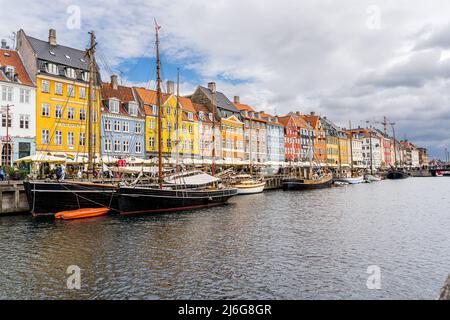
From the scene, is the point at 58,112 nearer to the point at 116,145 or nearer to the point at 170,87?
the point at 116,145

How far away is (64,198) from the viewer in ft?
100

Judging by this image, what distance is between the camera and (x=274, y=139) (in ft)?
323

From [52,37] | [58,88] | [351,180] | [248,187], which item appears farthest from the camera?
[351,180]

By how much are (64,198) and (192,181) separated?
13156 mm

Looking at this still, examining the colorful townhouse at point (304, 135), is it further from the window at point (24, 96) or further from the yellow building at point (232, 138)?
the window at point (24, 96)

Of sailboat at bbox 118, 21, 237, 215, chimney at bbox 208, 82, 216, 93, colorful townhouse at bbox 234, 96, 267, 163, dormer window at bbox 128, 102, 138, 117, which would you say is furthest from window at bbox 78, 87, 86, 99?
colorful townhouse at bbox 234, 96, 267, 163

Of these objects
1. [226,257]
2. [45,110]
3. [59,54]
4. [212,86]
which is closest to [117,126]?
[45,110]

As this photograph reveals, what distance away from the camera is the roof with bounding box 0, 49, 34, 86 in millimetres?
46106

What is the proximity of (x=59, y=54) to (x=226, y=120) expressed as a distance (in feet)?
121

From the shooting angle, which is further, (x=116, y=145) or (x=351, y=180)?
(x=351, y=180)

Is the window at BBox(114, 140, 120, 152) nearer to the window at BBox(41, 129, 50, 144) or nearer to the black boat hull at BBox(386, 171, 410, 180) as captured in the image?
the window at BBox(41, 129, 50, 144)

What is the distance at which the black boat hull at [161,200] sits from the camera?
32281 millimetres

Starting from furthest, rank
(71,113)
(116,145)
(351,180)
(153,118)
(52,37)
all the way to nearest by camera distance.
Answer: (351,180) < (153,118) < (116,145) < (52,37) < (71,113)
